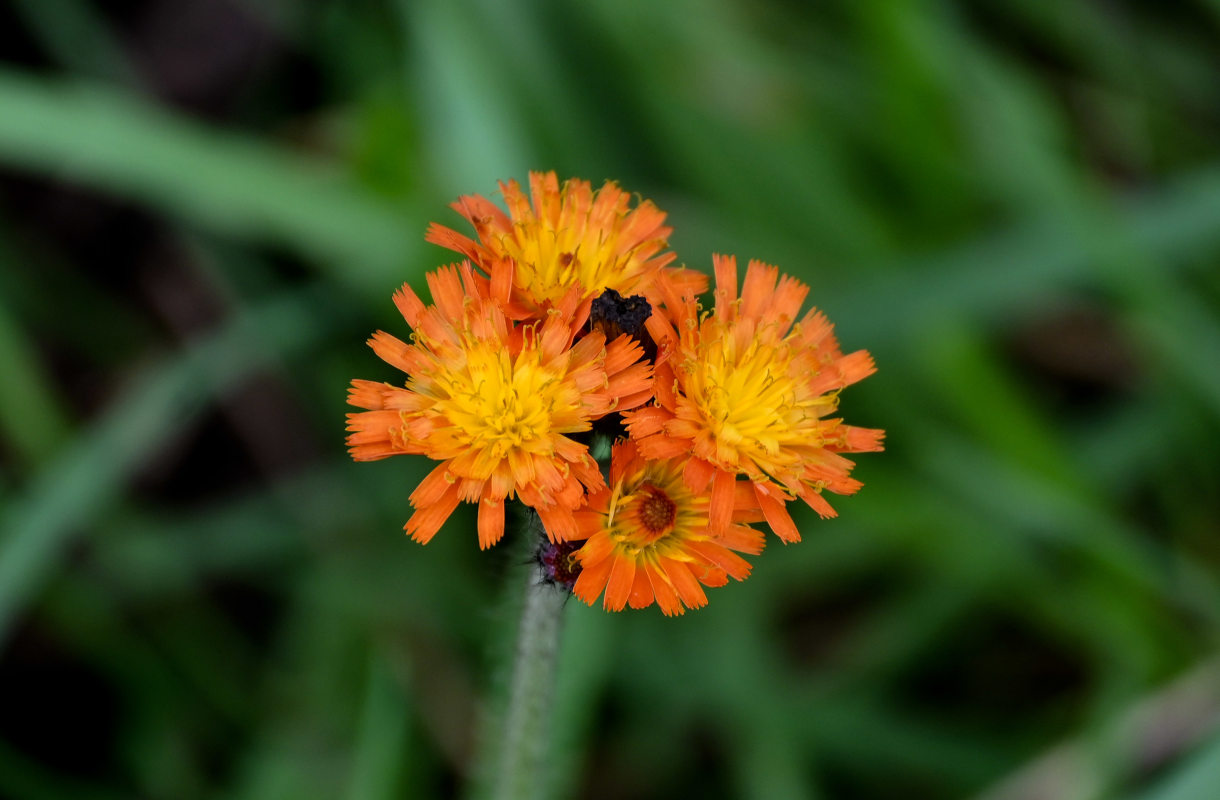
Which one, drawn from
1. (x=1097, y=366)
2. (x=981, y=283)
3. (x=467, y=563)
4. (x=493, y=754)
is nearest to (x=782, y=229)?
(x=981, y=283)

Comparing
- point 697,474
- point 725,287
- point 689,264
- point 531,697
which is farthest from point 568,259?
point 689,264

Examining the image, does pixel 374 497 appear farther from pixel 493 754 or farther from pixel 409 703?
pixel 493 754

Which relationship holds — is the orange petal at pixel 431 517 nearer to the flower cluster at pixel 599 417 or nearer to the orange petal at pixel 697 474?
the flower cluster at pixel 599 417

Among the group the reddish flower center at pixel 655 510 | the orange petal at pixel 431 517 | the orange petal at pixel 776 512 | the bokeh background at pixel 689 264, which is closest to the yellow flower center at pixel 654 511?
the reddish flower center at pixel 655 510

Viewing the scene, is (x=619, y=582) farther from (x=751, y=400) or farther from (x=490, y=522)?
(x=751, y=400)

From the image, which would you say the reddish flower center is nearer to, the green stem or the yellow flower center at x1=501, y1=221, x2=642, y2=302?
the green stem

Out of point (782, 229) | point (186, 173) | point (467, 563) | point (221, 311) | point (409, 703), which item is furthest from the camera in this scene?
point (221, 311)

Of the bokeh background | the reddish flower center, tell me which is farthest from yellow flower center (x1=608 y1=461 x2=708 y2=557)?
the bokeh background
